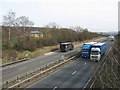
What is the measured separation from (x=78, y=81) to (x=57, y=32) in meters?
46.0

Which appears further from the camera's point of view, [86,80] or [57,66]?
[57,66]

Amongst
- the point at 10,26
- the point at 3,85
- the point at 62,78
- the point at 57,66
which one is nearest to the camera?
the point at 3,85

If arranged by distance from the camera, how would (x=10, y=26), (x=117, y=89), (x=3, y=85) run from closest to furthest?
1. (x=117, y=89)
2. (x=3, y=85)
3. (x=10, y=26)

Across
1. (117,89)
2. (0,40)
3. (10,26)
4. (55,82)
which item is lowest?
(55,82)

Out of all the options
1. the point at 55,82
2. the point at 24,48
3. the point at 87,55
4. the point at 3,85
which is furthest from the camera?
the point at 24,48

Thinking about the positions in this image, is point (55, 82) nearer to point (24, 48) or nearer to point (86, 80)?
point (86, 80)

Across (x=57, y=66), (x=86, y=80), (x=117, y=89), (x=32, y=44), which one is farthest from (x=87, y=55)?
(x=117, y=89)

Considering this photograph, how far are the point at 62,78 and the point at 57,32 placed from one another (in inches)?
1762

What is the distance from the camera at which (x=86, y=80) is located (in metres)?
16.7

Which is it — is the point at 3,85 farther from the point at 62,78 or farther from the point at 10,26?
the point at 10,26

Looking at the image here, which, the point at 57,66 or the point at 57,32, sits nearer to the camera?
the point at 57,66

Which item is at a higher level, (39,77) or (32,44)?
(32,44)

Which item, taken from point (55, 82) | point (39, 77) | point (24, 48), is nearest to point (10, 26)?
point (24, 48)

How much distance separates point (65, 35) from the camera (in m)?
61.9
